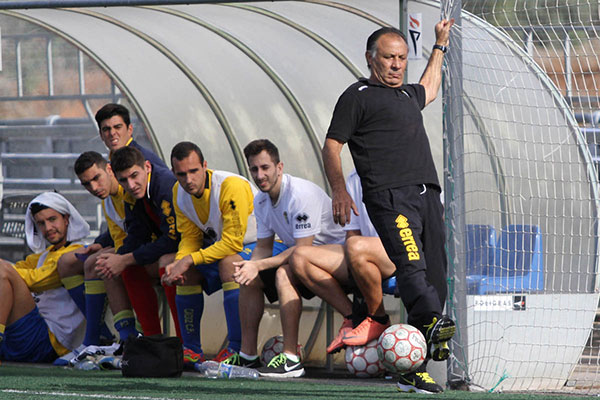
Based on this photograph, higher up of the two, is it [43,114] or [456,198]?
[43,114]

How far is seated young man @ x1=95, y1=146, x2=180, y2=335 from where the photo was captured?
721cm

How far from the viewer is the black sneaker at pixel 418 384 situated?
4.98 meters

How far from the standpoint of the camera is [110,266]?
24.3ft

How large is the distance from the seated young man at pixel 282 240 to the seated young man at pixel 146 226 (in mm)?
665

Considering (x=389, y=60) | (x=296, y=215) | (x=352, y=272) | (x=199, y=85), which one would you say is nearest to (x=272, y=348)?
(x=296, y=215)

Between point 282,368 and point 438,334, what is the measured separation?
6.79ft

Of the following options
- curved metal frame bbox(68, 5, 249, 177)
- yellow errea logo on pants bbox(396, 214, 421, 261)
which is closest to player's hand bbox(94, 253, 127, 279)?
curved metal frame bbox(68, 5, 249, 177)

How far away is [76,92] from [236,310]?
2816 mm

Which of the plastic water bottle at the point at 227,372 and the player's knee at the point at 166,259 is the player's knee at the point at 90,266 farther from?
the plastic water bottle at the point at 227,372

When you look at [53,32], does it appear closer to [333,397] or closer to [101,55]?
[101,55]

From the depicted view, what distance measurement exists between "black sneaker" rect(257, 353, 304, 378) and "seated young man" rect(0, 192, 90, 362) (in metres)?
1.95

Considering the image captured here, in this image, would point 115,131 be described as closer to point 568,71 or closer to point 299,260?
point 299,260

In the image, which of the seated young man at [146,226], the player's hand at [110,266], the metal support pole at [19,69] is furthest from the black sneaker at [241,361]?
the metal support pole at [19,69]

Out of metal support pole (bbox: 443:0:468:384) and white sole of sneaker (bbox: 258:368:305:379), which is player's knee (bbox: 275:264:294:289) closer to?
white sole of sneaker (bbox: 258:368:305:379)
